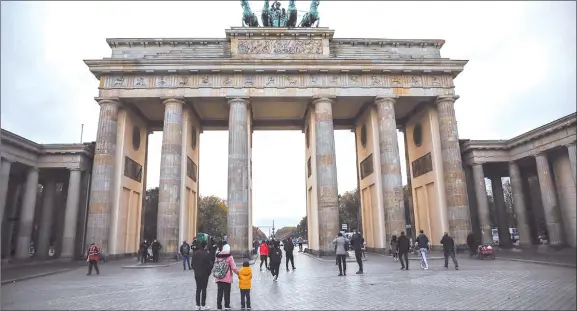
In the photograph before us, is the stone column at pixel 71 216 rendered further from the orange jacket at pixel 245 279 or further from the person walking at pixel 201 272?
the orange jacket at pixel 245 279

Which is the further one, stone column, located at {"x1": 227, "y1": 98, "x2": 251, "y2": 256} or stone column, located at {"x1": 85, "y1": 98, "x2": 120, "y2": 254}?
stone column, located at {"x1": 227, "y1": 98, "x2": 251, "y2": 256}

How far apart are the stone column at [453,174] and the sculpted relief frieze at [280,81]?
7.33 feet

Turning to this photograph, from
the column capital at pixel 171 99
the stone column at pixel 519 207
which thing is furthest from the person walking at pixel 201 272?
the stone column at pixel 519 207

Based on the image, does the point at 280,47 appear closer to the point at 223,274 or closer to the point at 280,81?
the point at 280,81

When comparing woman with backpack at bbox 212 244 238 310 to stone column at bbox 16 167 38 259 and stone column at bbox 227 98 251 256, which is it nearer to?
stone column at bbox 227 98 251 256

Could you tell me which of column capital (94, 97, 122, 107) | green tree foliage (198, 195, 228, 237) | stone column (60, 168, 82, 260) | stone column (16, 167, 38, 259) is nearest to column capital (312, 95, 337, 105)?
column capital (94, 97, 122, 107)

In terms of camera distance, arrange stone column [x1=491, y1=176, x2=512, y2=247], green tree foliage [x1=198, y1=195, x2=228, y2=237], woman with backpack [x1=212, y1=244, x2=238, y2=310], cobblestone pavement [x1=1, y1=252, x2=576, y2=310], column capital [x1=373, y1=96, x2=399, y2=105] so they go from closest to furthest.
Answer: woman with backpack [x1=212, y1=244, x2=238, y2=310] < cobblestone pavement [x1=1, y1=252, x2=576, y2=310] < column capital [x1=373, y1=96, x2=399, y2=105] < stone column [x1=491, y1=176, x2=512, y2=247] < green tree foliage [x1=198, y1=195, x2=228, y2=237]

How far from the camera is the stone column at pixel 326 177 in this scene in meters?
27.2

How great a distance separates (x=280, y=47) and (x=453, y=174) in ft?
56.7

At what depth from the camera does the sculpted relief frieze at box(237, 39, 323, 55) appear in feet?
101

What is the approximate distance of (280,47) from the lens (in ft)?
101

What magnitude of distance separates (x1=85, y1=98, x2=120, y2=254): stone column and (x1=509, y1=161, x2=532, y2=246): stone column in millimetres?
33870

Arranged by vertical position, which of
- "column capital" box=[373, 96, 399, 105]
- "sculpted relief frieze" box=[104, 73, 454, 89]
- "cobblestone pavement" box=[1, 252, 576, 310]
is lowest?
"cobblestone pavement" box=[1, 252, 576, 310]

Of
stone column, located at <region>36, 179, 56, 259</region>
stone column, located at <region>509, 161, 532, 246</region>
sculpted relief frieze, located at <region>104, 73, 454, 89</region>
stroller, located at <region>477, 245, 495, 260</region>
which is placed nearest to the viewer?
stroller, located at <region>477, 245, 495, 260</region>
